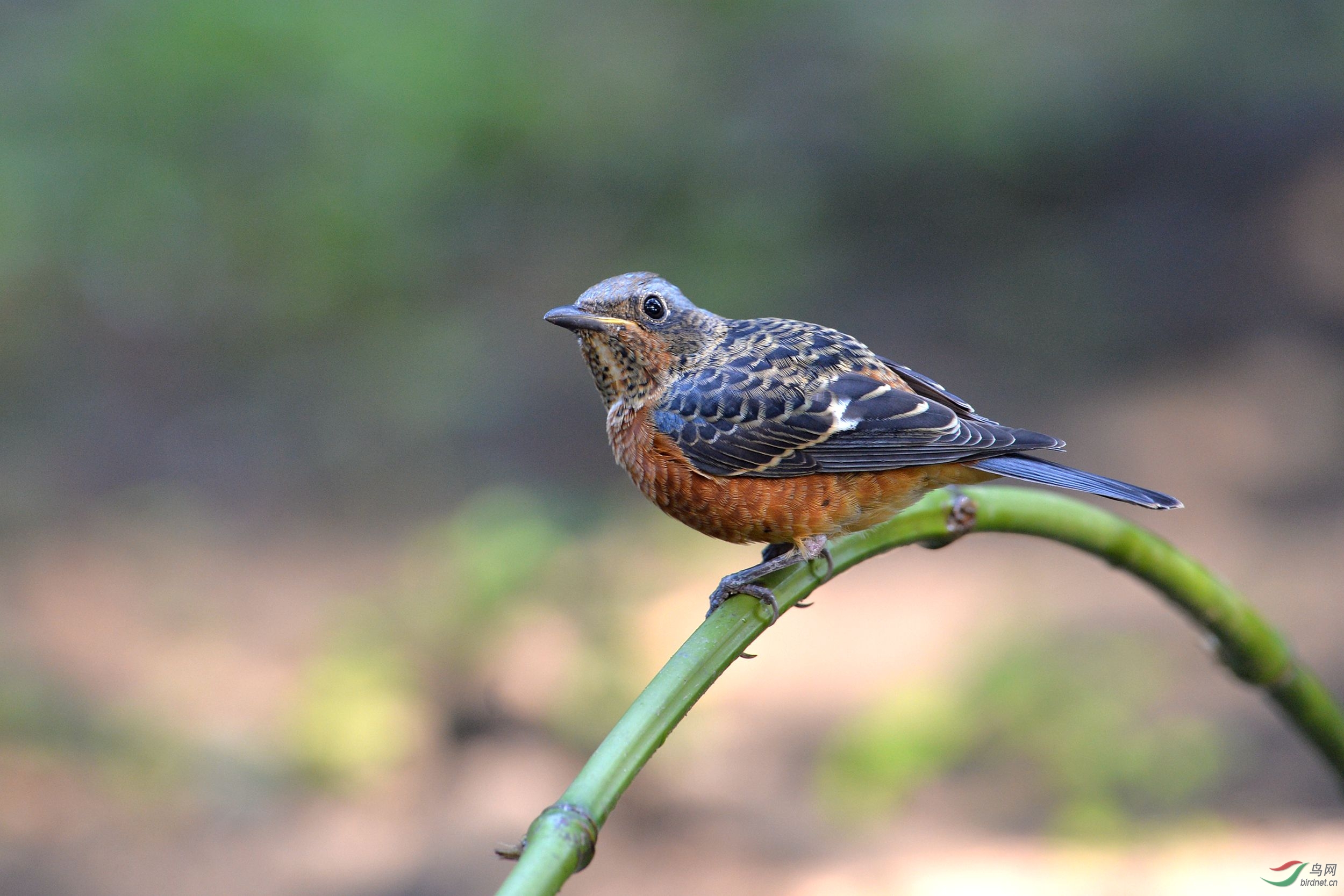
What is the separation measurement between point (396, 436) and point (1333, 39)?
8.55 meters

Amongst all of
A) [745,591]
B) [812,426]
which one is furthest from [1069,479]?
[745,591]

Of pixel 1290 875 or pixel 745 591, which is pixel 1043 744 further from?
pixel 745 591

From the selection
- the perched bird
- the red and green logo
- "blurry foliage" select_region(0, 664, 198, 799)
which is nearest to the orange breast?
the perched bird

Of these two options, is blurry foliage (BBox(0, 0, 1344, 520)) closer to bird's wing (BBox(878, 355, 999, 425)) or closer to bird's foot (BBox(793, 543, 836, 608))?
bird's wing (BBox(878, 355, 999, 425))

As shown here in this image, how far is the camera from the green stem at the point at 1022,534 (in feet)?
6.25

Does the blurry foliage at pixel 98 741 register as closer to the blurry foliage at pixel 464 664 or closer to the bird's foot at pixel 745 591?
Answer: the blurry foliage at pixel 464 664

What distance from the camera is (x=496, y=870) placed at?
534 centimetres

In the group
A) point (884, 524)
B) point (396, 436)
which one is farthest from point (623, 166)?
point (884, 524)

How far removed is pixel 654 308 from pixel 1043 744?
3.61 m

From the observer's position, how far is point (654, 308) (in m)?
3.17

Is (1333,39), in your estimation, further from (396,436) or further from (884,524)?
(884,524)

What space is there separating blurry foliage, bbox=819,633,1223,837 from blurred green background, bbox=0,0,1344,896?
0.02m

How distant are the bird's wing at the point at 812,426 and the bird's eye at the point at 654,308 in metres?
0.19

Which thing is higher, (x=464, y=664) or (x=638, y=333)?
(x=464, y=664)
